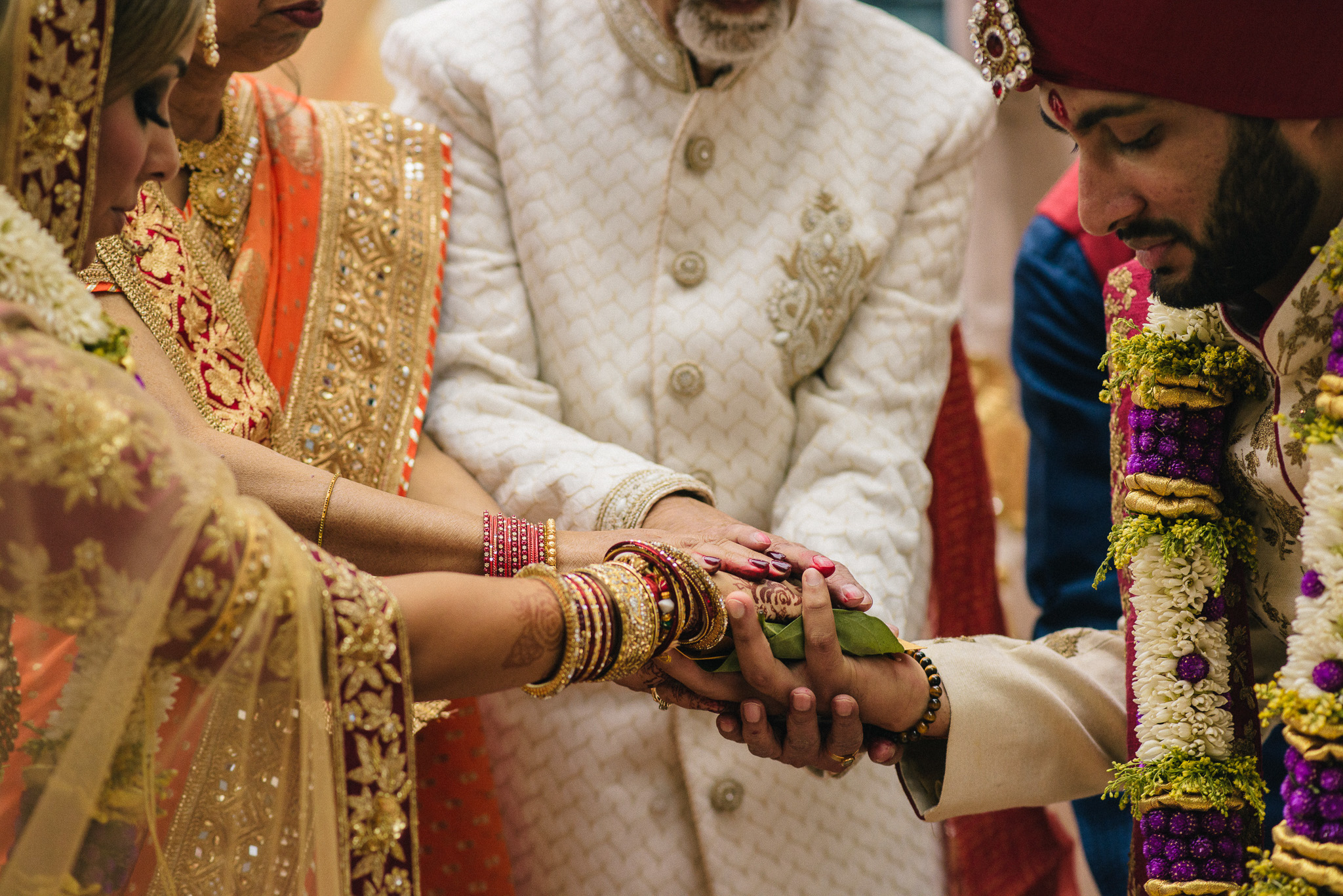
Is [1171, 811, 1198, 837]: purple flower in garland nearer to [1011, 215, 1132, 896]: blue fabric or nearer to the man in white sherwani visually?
the man in white sherwani

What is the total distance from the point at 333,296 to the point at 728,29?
2.32ft

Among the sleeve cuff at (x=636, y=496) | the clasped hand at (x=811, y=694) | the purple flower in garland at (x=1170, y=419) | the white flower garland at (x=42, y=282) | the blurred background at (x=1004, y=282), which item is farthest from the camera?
the blurred background at (x=1004, y=282)

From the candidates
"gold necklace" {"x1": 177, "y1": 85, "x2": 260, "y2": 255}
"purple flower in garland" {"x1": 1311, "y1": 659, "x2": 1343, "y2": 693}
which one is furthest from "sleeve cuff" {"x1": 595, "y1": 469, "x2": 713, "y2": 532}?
"purple flower in garland" {"x1": 1311, "y1": 659, "x2": 1343, "y2": 693}

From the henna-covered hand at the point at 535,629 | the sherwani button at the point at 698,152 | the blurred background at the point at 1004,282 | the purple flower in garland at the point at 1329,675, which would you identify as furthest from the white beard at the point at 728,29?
the blurred background at the point at 1004,282

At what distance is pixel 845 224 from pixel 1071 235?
648mm

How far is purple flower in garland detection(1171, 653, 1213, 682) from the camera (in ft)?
4.99

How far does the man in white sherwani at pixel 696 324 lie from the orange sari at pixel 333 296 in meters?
0.09

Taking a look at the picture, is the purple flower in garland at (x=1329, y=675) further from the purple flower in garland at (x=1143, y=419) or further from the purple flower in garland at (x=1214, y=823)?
the purple flower in garland at (x=1143, y=419)

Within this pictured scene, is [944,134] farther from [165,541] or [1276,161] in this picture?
[165,541]

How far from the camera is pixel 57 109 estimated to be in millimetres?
1136

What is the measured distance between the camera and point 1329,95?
4.39ft

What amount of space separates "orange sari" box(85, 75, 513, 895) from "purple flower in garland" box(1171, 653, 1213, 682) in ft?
3.15

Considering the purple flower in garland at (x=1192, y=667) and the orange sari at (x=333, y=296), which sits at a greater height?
the orange sari at (x=333, y=296)

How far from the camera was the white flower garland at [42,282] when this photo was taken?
3.55 feet
